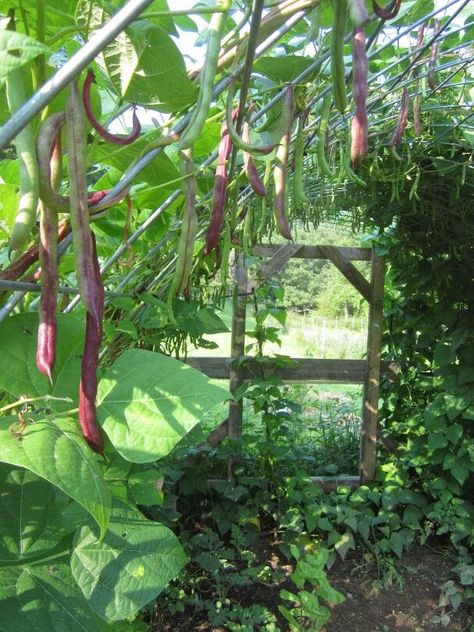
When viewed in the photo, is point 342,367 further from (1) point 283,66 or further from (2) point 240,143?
(2) point 240,143

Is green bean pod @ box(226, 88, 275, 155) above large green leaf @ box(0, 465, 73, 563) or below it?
above

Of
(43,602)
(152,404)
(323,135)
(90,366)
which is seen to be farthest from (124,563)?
(323,135)

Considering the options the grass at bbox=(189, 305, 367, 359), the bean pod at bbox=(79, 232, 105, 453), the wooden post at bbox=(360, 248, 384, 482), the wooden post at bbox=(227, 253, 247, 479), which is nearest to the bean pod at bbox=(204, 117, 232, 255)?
the bean pod at bbox=(79, 232, 105, 453)

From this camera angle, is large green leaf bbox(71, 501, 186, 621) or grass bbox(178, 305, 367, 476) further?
grass bbox(178, 305, 367, 476)

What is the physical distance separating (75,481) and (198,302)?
0.83 meters

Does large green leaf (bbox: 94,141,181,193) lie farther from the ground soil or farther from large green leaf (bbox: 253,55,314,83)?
the ground soil

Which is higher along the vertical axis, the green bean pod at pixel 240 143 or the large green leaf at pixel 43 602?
the green bean pod at pixel 240 143

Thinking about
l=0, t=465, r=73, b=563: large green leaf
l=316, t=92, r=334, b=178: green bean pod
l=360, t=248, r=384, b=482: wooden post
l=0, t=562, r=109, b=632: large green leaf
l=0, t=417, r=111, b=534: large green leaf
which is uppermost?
l=316, t=92, r=334, b=178: green bean pod

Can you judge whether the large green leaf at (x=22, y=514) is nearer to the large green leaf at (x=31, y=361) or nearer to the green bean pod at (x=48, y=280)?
the large green leaf at (x=31, y=361)

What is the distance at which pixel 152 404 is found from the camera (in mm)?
416

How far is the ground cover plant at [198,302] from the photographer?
30 cm

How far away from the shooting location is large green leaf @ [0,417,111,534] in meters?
0.31

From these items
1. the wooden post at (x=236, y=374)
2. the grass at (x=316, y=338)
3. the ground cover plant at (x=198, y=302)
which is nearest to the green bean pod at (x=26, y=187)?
the ground cover plant at (x=198, y=302)

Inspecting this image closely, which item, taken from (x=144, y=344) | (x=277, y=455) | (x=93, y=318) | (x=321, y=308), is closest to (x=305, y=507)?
(x=277, y=455)
